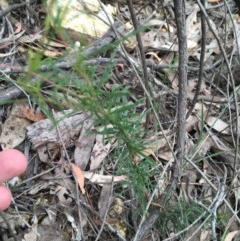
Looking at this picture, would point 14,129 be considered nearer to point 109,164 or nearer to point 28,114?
point 28,114

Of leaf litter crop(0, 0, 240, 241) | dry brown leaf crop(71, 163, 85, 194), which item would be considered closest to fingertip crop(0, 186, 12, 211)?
leaf litter crop(0, 0, 240, 241)

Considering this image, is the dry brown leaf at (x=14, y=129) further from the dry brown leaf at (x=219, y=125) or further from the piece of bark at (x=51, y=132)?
the dry brown leaf at (x=219, y=125)

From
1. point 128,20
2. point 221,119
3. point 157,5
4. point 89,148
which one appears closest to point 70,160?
point 89,148

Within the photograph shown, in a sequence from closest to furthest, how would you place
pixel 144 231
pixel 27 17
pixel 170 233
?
pixel 144 231 < pixel 170 233 < pixel 27 17

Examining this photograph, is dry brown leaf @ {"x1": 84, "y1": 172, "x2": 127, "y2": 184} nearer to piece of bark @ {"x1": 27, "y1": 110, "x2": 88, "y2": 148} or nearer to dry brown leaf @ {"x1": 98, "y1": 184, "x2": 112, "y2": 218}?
dry brown leaf @ {"x1": 98, "y1": 184, "x2": 112, "y2": 218}

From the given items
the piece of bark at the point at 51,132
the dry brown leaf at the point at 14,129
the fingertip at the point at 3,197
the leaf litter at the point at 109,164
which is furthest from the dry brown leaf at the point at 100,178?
the fingertip at the point at 3,197

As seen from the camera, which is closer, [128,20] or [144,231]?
[144,231]

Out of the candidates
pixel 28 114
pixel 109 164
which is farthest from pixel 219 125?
pixel 28 114

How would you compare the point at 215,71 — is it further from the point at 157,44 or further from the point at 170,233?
the point at 170,233
